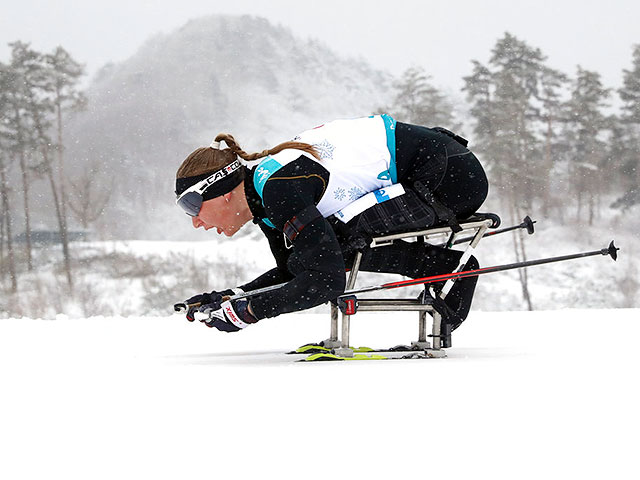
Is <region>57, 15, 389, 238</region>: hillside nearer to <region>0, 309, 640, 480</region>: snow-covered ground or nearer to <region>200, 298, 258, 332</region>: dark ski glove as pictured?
<region>200, 298, 258, 332</region>: dark ski glove

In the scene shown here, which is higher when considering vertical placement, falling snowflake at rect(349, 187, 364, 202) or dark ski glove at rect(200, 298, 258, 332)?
falling snowflake at rect(349, 187, 364, 202)

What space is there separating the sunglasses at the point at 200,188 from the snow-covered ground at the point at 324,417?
2.18ft

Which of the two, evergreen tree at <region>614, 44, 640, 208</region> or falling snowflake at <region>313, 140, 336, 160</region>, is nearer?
falling snowflake at <region>313, 140, 336, 160</region>

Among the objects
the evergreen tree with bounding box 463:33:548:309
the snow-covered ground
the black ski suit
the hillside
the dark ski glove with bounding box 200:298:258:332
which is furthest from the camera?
the hillside

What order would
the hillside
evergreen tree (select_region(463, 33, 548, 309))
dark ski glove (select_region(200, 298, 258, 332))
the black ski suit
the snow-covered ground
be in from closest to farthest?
the snow-covered ground < the black ski suit < dark ski glove (select_region(200, 298, 258, 332)) < evergreen tree (select_region(463, 33, 548, 309)) < the hillside

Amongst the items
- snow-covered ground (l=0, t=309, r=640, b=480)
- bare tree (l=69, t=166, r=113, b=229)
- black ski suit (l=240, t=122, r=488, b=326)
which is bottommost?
snow-covered ground (l=0, t=309, r=640, b=480)

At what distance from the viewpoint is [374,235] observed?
111 inches

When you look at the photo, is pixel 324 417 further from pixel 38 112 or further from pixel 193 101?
pixel 193 101

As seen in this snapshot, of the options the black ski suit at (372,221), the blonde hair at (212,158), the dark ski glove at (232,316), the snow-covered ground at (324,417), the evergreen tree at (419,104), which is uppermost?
the evergreen tree at (419,104)

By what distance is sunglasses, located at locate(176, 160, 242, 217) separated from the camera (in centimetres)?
275

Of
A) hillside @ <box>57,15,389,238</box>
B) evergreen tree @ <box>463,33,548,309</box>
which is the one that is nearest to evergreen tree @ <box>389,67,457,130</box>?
evergreen tree @ <box>463,33,548,309</box>

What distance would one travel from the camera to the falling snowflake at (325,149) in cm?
277

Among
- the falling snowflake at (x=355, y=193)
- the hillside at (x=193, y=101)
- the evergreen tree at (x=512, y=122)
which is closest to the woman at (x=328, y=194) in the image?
the falling snowflake at (x=355, y=193)

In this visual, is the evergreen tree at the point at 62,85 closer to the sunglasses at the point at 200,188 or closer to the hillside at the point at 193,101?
the hillside at the point at 193,101
